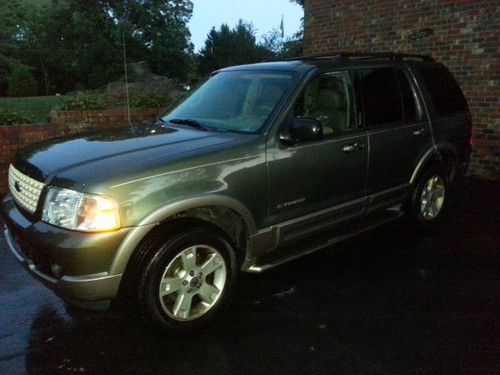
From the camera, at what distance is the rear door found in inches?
168

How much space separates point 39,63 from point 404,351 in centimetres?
4928

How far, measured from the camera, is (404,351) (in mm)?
2963

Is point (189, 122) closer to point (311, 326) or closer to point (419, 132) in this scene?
point (311, 326)

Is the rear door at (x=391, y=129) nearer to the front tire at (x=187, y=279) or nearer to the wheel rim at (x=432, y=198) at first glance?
the wheel rim at (x=432, y=198)

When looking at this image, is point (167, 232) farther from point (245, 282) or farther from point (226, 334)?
point (245, 282)

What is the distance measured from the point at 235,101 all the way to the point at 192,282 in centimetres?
162

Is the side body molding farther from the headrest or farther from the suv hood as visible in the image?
the headrest

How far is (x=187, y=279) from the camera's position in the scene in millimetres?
3115

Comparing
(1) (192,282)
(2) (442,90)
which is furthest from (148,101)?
(1) (192,282)

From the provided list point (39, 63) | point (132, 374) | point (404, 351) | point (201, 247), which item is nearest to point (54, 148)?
point (201, 247)

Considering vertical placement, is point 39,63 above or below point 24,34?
below

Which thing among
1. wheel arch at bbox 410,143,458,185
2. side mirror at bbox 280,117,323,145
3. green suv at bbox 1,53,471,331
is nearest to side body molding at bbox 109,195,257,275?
green suv at bbox 1,53,471,331

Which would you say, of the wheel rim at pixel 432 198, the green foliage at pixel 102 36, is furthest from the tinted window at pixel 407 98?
the green foliage at pixel 102 36

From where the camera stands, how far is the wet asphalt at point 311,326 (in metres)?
2.86
